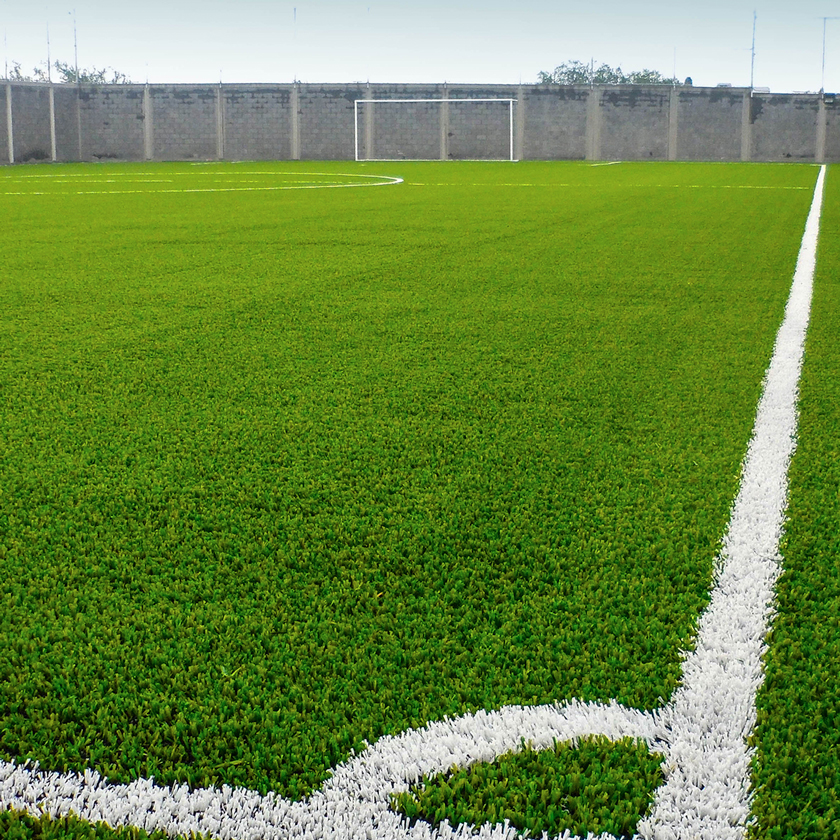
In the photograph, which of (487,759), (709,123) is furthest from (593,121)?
(487,759)

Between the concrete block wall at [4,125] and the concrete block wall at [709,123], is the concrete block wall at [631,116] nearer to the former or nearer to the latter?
the concrete block wall at [709,123]

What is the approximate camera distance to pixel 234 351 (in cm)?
385

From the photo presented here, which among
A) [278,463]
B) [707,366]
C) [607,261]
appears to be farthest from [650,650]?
[607,261]

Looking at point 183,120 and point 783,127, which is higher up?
point 183,120

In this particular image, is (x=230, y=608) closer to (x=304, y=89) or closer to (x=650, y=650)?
(x=650, y=650)

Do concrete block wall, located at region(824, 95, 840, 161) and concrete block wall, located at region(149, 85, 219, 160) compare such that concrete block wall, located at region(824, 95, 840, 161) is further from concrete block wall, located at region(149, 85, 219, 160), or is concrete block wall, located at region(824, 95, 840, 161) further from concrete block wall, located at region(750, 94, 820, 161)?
concrete block wall, located at region(149, 85, 219, 160)

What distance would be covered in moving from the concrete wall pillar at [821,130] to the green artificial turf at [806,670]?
4046 cm

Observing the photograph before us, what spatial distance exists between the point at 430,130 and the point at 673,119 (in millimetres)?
9544

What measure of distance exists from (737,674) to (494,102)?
3924cm

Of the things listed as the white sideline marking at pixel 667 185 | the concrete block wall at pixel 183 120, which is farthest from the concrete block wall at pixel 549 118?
the white sideline marking at pixel 667 185

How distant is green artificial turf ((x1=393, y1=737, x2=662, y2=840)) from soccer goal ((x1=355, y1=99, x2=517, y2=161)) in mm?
38595

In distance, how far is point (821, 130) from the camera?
128 feet

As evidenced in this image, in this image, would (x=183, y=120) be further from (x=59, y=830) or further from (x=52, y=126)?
(x=59, y=830)

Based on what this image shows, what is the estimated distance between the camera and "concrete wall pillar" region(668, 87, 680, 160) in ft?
128
